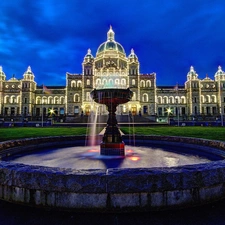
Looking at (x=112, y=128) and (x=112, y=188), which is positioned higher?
(x=112, y=128)

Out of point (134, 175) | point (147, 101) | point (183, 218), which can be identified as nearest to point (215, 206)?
point (183, 218)

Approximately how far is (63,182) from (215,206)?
2.44 meters

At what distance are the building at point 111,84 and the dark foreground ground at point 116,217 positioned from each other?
192ft

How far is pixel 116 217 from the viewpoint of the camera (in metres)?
2.68

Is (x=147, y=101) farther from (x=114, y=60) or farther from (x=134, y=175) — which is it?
(x=134, y=175)

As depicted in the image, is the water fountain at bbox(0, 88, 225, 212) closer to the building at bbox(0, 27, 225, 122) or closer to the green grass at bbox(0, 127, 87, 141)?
the green grass at bbox(0, 127, 87, 141)

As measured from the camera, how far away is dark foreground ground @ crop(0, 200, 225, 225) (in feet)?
8.39

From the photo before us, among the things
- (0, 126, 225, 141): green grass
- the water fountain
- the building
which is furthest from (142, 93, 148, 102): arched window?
the water fountain

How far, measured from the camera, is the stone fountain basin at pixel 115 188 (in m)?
2.84

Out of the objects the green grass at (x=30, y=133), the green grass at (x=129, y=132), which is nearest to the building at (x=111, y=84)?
the green grass at (x=129, y=132)

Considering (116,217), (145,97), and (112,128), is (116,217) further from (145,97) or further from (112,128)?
(145,97)

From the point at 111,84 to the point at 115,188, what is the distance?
62357 mm

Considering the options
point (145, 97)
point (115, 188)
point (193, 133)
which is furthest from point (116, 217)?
point (145, 97)

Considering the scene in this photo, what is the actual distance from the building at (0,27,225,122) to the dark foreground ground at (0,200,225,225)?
58515mm
